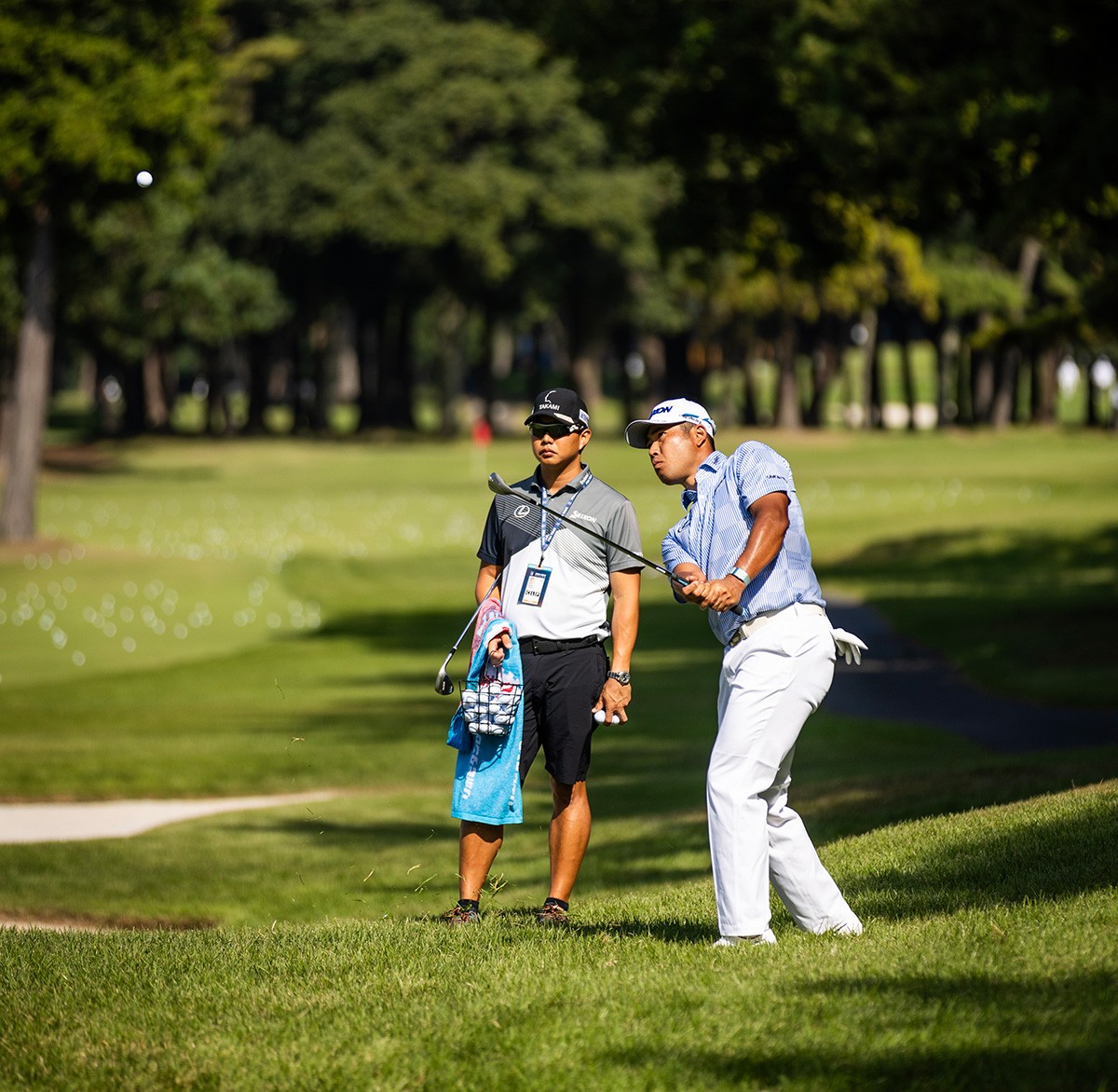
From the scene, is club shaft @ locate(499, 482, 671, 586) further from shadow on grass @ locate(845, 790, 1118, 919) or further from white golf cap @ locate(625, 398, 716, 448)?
shadow on grass @ locate(845, 790, 1118, 919)

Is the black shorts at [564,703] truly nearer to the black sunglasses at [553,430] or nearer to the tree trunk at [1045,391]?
the black sunglasses at [553,430]

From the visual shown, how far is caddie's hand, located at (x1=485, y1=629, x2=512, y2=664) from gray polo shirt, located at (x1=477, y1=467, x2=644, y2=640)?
20 cm

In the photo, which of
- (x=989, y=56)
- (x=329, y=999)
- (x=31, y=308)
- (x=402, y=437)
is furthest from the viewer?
(x=402, y=437)

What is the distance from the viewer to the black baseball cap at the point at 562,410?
7547mm

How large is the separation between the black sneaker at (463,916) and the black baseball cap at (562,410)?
199 cm

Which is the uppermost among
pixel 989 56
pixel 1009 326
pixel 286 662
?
pixel 989 56

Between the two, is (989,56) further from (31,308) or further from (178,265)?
(178,265)

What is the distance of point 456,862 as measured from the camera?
11914 mm

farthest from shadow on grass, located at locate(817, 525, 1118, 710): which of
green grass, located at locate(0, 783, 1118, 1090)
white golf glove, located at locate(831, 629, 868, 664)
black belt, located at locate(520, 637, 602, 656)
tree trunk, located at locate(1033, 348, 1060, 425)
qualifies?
tree trunk, located at locate(1033, 348, 1060, 425)

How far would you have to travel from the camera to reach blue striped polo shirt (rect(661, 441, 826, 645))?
6484mm

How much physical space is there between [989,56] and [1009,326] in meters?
4.36

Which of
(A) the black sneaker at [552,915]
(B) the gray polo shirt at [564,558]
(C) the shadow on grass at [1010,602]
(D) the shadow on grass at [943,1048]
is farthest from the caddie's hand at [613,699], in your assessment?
(C) the shadow on grass at [1010,602]

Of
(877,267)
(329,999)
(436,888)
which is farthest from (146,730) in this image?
(877,267)

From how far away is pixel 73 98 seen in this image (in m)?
30.2
